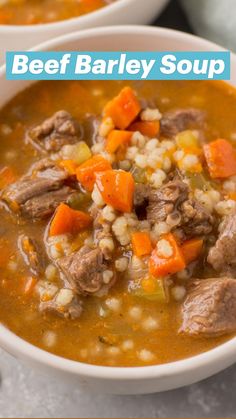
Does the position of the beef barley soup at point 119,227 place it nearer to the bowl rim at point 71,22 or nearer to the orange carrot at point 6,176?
the orange carrot at point 6,176

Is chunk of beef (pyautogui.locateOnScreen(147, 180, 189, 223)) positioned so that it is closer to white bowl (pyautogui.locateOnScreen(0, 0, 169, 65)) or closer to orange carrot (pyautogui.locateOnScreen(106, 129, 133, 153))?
orange carrot (pyautogui.locateOnScreen(106, 129, 133, 153))

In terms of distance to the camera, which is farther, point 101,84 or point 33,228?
point 101,84

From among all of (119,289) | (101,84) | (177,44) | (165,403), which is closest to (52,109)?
(101,84)

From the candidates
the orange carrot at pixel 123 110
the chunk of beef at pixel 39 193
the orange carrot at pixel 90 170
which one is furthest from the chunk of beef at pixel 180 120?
the chunk of beef at pixel 39 193

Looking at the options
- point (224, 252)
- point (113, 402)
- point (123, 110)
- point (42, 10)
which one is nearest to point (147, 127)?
point (123, 110)

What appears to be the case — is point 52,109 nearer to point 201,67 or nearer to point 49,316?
point 201,67

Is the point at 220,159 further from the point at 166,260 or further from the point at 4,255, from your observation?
the point at 4,255
